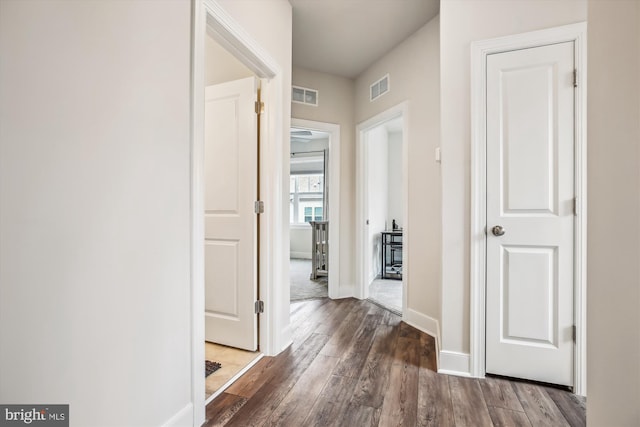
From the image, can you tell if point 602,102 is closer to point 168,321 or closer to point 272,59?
point 168,321

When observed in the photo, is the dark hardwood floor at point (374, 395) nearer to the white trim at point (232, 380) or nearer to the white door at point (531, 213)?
the white trim at point (232, 380)

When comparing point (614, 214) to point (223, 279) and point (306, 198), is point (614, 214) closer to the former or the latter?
point (223, 279)

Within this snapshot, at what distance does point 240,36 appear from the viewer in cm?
183

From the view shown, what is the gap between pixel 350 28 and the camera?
9.64 ft

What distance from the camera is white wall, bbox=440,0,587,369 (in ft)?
6.47

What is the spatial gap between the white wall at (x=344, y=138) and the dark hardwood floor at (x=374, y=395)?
1.46 meters

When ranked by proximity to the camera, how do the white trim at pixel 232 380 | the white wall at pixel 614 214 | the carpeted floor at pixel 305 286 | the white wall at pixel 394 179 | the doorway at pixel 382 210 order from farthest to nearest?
the white wall at pixel 394 179
the carpeted floor at pixel 305 286
the doorway at pixel 382 210
the white trim at pixel 232 380
the white wall at pixel 614 214

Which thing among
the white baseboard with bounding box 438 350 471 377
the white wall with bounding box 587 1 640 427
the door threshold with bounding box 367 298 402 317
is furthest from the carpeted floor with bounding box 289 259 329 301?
the white wall with bounding box 587 1 640 427

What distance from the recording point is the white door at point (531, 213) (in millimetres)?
1814

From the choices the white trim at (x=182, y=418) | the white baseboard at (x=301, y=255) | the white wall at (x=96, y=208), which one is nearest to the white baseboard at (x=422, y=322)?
the white trim at (x=182, y=418)

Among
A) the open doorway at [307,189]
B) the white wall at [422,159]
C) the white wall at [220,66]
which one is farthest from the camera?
the open doorway at [307,189]

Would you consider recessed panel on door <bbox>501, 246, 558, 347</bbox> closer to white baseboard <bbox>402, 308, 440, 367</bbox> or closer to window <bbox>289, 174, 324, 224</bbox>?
white baseboard <bbox>402, 308, 440, 367</bbox>

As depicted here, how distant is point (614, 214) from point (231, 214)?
7.01 feet

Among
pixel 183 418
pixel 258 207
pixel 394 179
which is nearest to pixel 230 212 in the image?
pixel 258 207
